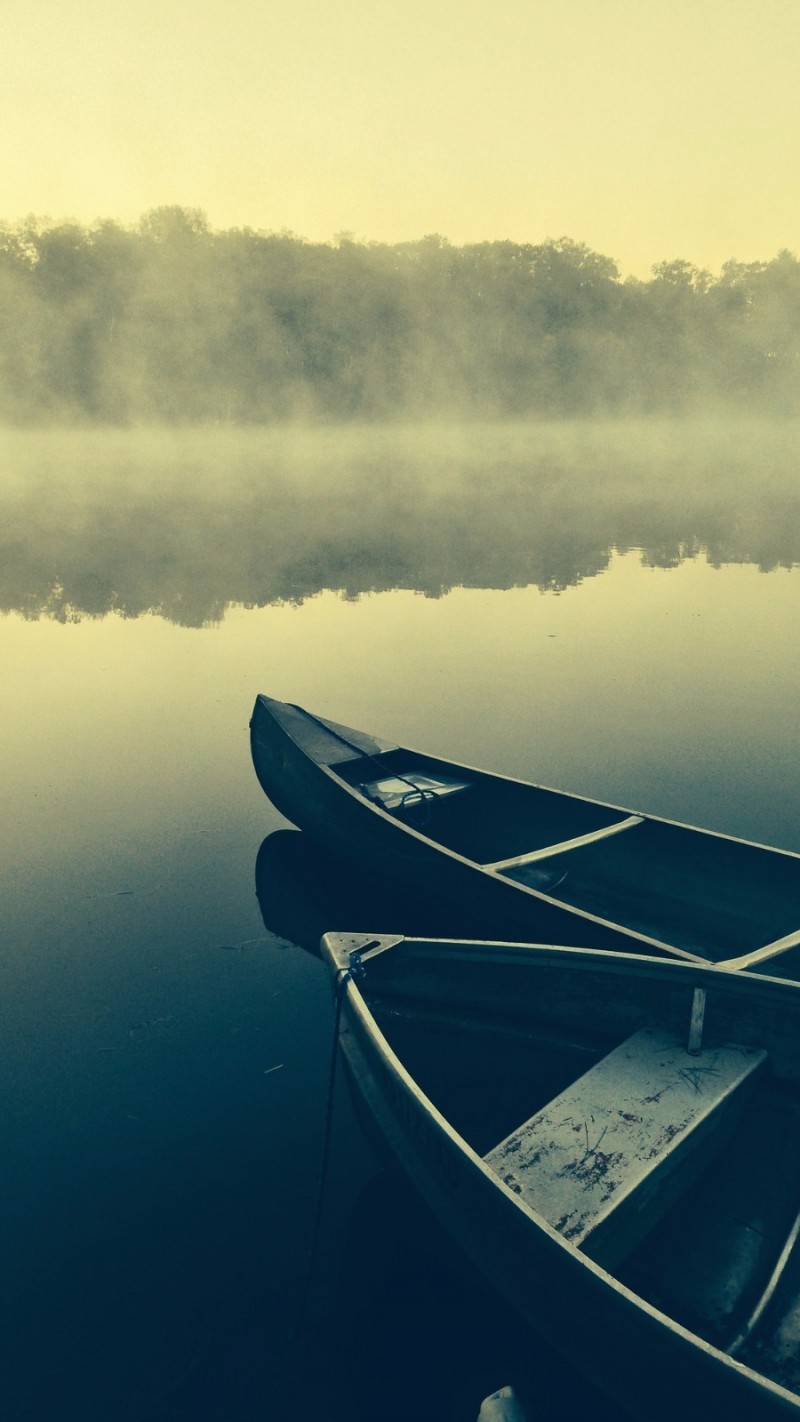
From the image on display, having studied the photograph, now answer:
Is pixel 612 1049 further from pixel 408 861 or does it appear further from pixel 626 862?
pixel 626 862

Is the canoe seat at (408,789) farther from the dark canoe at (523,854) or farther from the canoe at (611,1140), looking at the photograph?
the canoe at (611,1140)

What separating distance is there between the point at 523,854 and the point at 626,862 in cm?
100

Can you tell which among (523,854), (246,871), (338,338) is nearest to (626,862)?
(523,854)

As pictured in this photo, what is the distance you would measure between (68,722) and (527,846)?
28.3 ft

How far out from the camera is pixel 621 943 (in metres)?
6.79

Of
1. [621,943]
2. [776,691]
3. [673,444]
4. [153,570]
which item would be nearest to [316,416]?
[673,444]

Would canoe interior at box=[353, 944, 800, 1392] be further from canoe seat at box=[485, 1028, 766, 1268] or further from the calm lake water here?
the calm lake water

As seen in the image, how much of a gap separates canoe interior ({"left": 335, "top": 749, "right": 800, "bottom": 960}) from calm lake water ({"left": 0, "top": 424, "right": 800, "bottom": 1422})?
4.72 feet

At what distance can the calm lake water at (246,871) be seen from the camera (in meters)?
4.94

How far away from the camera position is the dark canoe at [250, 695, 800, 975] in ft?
25.8

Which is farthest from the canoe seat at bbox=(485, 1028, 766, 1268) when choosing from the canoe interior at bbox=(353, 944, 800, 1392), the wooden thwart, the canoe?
the wooden thwart

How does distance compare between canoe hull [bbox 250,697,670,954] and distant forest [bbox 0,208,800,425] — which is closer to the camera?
canoe hull [bbox 250,697,670,954]

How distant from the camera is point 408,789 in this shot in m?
10.4

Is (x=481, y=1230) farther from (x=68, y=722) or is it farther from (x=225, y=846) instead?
(x=68, y=722)
